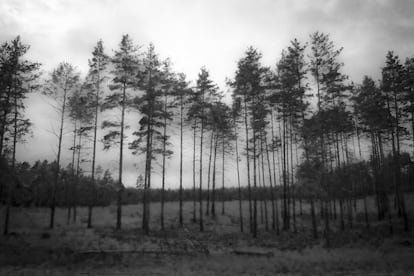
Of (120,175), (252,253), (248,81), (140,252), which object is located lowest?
(252,253)

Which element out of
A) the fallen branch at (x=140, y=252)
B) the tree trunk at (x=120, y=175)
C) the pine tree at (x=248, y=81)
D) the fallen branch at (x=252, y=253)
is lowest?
the fallen branch at (x=252, y=253)

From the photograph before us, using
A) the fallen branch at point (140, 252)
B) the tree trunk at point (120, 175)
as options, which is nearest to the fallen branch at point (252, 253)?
the fallen branch at point (140, 252)

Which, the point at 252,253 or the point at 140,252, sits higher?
the point at 140,252

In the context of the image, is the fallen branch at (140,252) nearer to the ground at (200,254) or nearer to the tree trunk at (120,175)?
the ground at (200,254)

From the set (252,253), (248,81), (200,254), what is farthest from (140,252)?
(248,81)

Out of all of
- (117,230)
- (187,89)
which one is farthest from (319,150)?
(117,230)

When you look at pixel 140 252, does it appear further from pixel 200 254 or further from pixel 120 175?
pixel 120 175

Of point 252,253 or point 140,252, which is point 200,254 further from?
point 140,252

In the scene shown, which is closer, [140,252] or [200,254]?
[140,252]

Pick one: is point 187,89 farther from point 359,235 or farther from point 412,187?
point 412,187

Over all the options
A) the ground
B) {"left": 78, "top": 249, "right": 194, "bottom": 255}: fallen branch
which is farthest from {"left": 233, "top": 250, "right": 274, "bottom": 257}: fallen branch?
{"left": 78, "top": 249, "right": 194, "bottom": 255}: fallen branch

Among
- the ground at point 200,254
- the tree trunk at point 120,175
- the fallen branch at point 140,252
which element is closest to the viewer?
the ground at point 200,254

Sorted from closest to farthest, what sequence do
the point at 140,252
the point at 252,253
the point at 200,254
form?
the point at 140,252 < the point at 200,254 < the point at 252,253

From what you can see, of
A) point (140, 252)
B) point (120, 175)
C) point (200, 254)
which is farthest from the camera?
point (120, 175)
